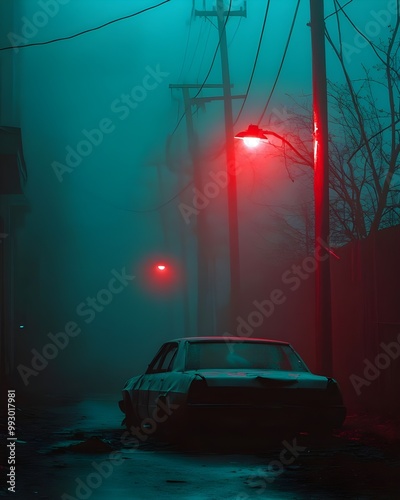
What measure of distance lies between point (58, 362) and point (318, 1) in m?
35.0

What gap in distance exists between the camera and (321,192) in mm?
13680

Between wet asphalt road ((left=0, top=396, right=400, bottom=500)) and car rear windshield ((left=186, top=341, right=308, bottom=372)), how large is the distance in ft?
3.07

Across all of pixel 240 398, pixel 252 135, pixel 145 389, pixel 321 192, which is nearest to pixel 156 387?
pixel 145 389

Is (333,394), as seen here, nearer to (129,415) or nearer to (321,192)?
(129,415)

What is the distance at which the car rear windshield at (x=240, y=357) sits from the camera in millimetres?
10493

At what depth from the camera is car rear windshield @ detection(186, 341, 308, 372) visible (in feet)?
34.4

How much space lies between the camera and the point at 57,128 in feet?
148

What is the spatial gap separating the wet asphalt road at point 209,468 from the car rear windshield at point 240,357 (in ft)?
3.07

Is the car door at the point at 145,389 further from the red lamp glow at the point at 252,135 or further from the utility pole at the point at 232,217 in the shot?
the utility pole at the point at 232,217

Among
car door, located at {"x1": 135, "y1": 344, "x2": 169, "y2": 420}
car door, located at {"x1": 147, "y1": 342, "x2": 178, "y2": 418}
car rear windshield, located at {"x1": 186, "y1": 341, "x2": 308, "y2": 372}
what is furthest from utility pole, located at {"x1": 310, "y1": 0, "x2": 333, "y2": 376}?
car door, located at {"x1": 147, "y1": 342, "x2": 178, "y2": 418}

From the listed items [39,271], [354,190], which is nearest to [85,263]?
[39,271]

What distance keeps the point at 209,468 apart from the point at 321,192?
6573mm

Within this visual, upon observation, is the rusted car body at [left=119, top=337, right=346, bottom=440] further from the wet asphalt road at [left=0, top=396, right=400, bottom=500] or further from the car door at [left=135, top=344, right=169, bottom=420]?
the car door at [left=135, top=344, right=169, bottom=420]

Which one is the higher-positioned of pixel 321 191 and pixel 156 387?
pixel 321 191
